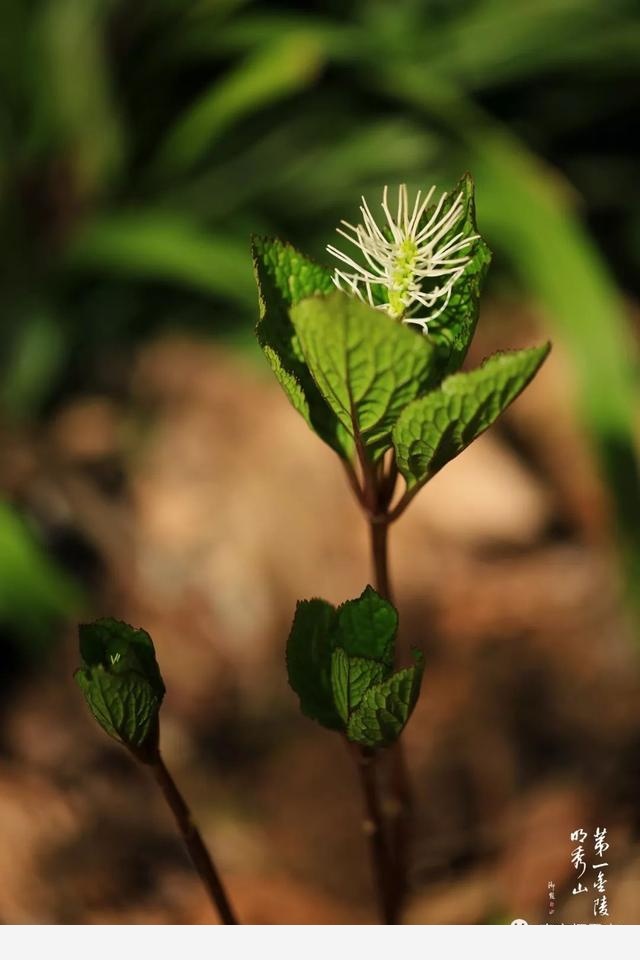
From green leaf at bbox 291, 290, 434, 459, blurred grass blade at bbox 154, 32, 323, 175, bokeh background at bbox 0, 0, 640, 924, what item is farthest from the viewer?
blurred grass blade at bbox 154, 32, 323, 175

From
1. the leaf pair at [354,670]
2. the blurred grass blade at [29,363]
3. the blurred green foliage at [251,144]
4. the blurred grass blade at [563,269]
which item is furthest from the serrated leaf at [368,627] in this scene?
the blurred grass blade at [29,363]

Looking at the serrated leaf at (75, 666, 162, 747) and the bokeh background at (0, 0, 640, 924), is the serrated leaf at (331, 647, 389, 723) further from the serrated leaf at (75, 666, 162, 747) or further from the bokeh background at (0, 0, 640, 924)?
the bokeh background at (0, 0, 640, 924)

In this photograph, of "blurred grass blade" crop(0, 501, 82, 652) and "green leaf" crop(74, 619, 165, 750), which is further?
"blurred grass blade" crop(0, 501, 82, 652)

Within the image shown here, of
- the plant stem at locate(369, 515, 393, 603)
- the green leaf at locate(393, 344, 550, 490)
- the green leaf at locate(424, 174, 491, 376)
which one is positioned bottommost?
the plant stem at locate(369, 515, 393, 603)

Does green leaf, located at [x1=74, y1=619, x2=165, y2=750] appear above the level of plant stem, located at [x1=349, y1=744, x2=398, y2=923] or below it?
above

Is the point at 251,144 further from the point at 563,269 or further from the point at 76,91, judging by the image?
the point at 563,269

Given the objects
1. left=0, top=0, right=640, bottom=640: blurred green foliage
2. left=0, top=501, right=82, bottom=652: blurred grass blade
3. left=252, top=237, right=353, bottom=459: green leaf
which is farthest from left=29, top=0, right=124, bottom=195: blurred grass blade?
left=252, top=237, right=353, bottom=459: green leaf

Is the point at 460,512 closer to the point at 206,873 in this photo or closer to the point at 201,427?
the point at 201,427

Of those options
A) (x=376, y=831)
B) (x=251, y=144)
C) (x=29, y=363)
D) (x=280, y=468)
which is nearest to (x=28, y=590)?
(x=280, y=468)
